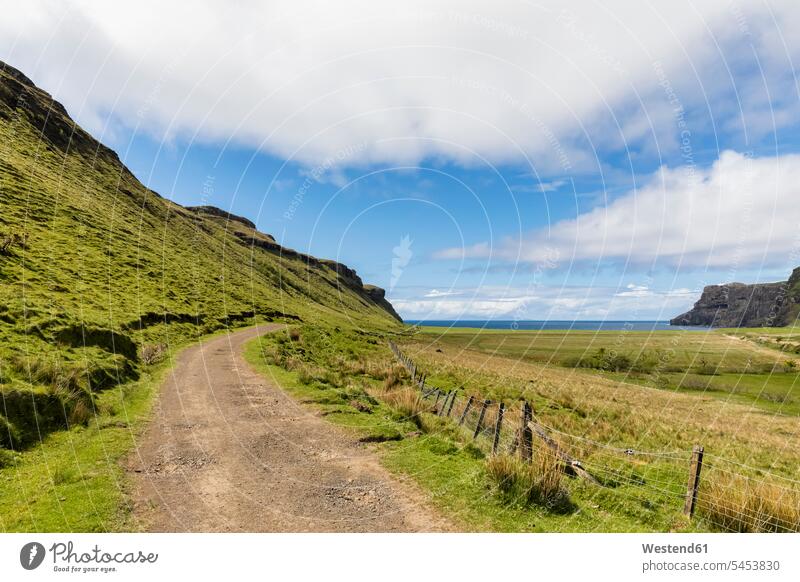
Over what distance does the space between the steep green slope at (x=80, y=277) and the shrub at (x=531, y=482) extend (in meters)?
11.9

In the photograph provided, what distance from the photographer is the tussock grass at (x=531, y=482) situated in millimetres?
8375

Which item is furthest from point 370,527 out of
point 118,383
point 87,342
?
point 87,342

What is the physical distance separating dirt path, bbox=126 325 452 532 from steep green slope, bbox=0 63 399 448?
11.8 ft

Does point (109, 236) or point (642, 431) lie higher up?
point (109, 236)

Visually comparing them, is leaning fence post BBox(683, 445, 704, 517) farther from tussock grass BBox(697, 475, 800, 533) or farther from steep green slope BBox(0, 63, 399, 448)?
steep green slope BBox(0, 63, 399, 448)

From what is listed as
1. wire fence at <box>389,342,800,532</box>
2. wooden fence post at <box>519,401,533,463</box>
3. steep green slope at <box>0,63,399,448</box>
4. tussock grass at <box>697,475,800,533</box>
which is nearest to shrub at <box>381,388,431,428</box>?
wire fence at <box>389,342,800,532</box>

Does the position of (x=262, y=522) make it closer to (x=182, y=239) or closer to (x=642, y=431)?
(x=642, y=431)

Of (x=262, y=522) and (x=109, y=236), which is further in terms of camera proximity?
(x=109, y=236)

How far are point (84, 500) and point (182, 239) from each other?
8875cm

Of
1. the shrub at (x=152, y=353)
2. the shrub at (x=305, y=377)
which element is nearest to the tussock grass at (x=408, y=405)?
the shrub at (x=305, y=377)

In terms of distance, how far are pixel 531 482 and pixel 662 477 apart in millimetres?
5618

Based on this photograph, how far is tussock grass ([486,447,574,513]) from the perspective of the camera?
8375mm

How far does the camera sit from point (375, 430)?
13523 millimetres
